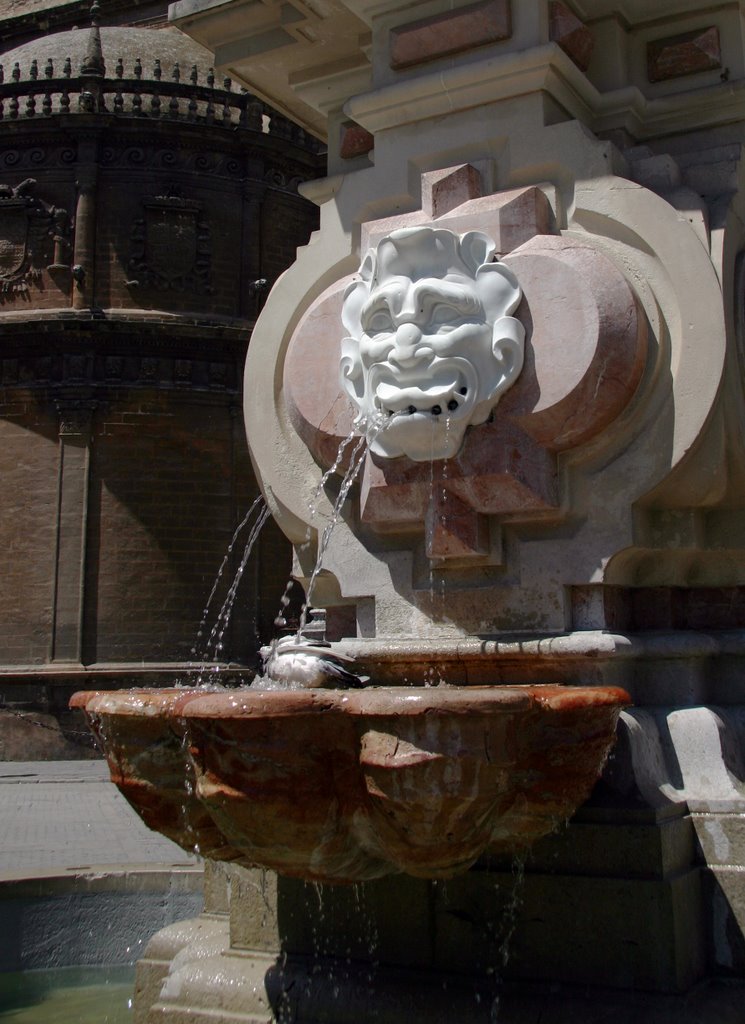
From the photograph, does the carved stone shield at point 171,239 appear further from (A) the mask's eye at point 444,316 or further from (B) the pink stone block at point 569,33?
(A) the mask's eye at point 444,316

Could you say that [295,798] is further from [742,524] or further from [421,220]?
[421,220]

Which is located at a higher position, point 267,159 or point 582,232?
point 267,159

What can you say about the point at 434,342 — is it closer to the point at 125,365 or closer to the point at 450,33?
the point at 450,33

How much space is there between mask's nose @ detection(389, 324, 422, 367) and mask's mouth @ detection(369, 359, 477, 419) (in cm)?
4

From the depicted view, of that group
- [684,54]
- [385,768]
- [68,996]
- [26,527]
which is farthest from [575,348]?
[26,527]

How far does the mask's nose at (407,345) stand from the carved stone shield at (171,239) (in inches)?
607

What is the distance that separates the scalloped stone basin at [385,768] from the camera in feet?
9.39

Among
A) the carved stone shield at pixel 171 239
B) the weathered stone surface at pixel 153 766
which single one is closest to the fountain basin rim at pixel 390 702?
the weathered stone surface at pixel 153 766

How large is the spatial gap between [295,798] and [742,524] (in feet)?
5.77

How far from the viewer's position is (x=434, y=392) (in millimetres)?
3875

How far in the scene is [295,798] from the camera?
301 centimetres

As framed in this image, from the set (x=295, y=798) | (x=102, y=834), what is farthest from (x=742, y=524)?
(x=102, y=834)

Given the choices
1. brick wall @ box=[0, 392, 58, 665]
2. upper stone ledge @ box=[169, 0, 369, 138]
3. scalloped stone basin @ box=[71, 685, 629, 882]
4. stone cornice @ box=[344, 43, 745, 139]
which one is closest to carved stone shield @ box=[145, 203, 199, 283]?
brick wall @ box=[0, 392, 58, 665]

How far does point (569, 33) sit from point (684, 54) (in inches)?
17.6
